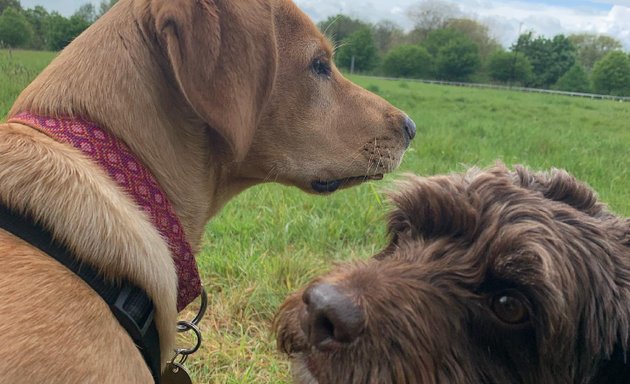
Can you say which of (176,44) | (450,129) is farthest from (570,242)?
(450,129)

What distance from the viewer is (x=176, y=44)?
2.29 metres

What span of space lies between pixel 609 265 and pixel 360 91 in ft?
Result: 6.17

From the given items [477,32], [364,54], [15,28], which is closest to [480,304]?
[15,28]

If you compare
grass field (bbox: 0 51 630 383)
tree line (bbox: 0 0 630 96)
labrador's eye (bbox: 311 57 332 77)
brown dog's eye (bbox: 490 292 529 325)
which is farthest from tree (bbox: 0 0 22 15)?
tree line (bbox: 0 0 630 96)

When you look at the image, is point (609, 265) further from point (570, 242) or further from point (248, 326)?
point (248, 326)

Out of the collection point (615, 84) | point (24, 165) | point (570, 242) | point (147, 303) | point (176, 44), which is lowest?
A: point (615, 84)

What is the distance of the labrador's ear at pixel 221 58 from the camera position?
2291mm

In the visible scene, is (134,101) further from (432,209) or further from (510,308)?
(510,308)

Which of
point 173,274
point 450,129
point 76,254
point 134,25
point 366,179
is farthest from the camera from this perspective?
point 450,129

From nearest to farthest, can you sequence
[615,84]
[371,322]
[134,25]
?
[371,322], [134,25], [615,84]

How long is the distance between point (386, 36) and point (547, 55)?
22321 mm

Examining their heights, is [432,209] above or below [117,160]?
below

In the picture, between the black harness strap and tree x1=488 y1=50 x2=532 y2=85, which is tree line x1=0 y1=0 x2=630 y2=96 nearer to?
tree x1=488 y1=50 x2=532 y2=85

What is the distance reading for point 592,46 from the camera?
270 feet
